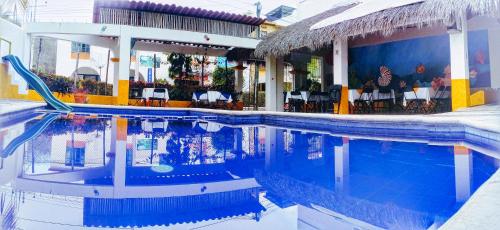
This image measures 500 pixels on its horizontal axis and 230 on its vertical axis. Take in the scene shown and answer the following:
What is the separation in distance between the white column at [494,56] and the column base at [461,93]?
8.44ft

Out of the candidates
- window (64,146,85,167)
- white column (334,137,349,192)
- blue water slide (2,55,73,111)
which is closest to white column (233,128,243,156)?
white column (334,137,349,192)

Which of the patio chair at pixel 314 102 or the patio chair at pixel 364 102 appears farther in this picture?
the patio chair at pixel 314 102

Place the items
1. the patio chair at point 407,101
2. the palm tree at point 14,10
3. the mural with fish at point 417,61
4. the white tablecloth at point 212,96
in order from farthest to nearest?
the white tablecloth at point 212,96 < the palm tree at point 14,10 < the mural with fish at point 417,61 < the patio chair at point 407,101

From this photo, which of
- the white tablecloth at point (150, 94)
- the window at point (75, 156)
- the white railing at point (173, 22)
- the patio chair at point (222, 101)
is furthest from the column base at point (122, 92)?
the window at point (75, 156)

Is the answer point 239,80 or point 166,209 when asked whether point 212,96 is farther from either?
point 166,209

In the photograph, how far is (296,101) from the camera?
11195 mm

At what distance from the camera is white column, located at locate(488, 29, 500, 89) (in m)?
8.70

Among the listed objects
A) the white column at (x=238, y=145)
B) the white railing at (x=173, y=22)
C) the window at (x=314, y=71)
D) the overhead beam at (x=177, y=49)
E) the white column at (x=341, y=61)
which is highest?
the white railing at (x=173, y=22)

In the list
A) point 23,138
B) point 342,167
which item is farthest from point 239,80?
point 342,167

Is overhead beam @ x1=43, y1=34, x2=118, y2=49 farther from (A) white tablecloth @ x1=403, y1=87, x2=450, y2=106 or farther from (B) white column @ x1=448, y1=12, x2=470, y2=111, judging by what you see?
(B) white column @ x1=448, y1=12, x2=470, y2=111

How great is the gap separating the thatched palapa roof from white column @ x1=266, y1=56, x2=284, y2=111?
1.73 m

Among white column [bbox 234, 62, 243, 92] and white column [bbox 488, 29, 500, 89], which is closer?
white column [bbox 488, 29, 500, 89]

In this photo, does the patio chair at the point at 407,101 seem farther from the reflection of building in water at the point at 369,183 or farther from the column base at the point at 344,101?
the reflection of building in water at the point at 369,183

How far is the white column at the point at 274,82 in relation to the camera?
1216cm
